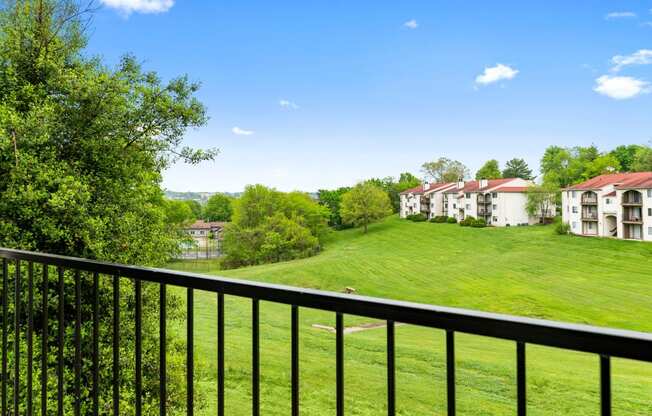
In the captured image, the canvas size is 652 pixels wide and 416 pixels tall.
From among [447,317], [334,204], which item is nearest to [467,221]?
[334,204]

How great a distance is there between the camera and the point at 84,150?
18.3 feet

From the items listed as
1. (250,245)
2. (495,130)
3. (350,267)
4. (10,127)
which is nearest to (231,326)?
(10,127)

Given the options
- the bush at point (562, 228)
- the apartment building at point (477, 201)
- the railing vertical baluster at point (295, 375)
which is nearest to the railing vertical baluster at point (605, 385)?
the railing vertical baluster at point (295, 375)

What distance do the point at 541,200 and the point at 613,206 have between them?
250 inches

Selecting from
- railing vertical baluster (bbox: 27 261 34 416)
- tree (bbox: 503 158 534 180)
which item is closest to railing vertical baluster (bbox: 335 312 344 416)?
railing vertical baluster (bbox: 27 261 34 416)

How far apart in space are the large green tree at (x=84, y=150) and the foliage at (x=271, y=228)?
21629mm

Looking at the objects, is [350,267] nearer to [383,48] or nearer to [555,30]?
[383,48]

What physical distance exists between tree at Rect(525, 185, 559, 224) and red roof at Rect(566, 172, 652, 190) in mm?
2878

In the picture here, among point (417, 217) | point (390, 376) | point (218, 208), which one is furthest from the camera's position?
point (417, 217)

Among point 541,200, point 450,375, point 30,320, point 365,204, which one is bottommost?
point 30,320

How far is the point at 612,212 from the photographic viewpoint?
22812 mm

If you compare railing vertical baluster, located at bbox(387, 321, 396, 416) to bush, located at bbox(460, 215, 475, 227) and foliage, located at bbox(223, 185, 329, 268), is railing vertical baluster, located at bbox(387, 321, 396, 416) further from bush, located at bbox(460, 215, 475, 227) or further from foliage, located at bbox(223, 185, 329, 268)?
bush, located at bbox(460, 215, 475, 227)

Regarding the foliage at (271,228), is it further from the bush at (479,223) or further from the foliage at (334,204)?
the bush at (479,223)

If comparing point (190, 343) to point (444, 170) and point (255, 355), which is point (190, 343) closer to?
point (255, 355)
